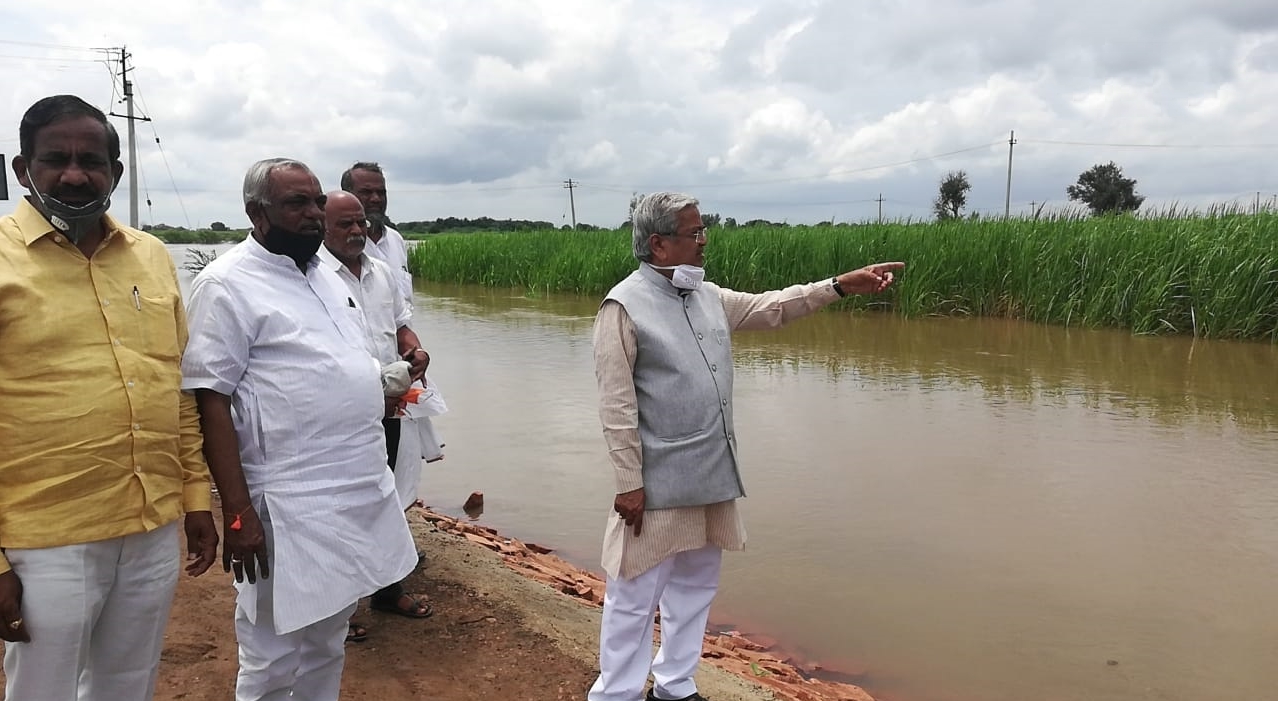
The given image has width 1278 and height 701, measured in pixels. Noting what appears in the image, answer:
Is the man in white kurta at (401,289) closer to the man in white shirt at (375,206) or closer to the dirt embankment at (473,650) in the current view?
the man in white shirt at (375,206)

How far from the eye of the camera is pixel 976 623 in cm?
372

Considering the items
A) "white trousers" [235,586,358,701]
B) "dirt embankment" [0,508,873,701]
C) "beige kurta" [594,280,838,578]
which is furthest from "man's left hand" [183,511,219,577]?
"beige kurta" [594,280,838,578]

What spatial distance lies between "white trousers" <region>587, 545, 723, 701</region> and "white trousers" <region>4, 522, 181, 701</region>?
115 cm

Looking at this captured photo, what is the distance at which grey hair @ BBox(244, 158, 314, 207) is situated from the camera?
2.10 m

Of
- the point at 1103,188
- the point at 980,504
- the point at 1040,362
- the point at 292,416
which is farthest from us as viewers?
the point at 1103,188

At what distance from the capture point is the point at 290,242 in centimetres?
212

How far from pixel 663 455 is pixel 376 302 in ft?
4.41

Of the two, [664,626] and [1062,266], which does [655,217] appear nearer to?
[664,626]

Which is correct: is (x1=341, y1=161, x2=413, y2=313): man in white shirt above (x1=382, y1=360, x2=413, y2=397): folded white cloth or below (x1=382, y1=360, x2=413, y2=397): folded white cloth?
above

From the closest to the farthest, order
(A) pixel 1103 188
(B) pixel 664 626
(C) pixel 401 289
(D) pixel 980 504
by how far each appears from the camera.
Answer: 1. (B) pixel 664 626
2. (C) pixel 401 289
3. (D) pixel 980 504
4. (A) pixel 1103 188

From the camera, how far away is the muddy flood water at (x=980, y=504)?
351 cm

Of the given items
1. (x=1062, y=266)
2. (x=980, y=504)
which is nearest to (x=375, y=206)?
(x=980, y=504)

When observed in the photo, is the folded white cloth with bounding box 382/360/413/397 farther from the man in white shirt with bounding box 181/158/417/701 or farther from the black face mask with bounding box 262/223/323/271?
the black face mask with bounding box 262/223/323/271

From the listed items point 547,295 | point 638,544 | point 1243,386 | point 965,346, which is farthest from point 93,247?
point 547,295
